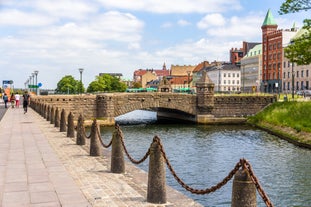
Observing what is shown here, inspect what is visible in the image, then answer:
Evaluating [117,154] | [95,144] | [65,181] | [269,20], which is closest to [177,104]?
[95,144]

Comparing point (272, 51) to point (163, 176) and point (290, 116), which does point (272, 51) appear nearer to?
point (290, 116)

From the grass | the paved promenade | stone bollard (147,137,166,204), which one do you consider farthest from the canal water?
stone bollard (147,137,166,204)

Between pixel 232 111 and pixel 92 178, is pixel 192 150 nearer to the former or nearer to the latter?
pixel 92 178

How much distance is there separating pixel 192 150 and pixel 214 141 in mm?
6432

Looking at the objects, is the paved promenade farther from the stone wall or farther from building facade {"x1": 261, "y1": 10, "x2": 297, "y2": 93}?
building facade {"x1": 261, "y1": 10, "x2": 297, "y2": 93}

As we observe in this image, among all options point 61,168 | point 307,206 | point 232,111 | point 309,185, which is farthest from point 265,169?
point 232,111

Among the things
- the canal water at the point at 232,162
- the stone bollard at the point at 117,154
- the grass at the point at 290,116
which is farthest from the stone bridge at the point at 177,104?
the stone bollard at the point at 117,154

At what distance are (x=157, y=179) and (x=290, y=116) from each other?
36982mm

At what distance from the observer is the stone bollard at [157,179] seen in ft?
30.6

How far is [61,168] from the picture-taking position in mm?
13211

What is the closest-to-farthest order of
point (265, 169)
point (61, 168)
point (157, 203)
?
point (157, 203) < point (61, 168) < point (265, 169)

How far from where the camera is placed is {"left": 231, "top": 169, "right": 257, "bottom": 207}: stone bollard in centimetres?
651

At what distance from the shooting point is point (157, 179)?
368 inches

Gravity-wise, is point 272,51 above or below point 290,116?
above
